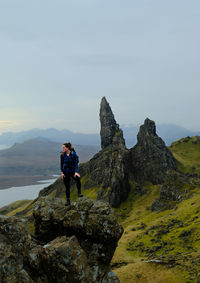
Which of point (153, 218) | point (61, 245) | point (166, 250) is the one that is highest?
point (61, 245)

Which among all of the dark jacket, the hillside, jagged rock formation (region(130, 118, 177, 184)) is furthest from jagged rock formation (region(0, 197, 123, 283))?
jagged rock formation (region(130, 118, 177, 184))

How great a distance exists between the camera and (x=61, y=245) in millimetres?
21859

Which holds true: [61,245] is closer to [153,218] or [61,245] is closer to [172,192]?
[153,218]

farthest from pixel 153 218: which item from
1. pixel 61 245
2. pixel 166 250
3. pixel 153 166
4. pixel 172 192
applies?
pixel 61 245

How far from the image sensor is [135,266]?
167 feet

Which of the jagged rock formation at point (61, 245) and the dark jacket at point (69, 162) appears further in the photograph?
the dark jacket at point (69, 162)

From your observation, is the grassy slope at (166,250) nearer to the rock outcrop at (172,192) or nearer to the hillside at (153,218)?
the hillside at (153,218)

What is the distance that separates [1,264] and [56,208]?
1001 centimetres

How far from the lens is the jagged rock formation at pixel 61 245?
62.7ft

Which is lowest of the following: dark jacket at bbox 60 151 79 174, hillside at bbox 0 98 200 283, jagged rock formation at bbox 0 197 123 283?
hillside at bbox 0 98 200 283

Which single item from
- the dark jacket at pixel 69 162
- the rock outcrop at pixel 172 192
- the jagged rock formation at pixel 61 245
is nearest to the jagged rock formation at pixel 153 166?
the rock outcrop at pixel 172 192

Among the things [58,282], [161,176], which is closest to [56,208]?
[58,282]

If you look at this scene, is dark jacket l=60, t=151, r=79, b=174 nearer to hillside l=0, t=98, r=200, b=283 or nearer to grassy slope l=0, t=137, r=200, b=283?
hillside l=0, t=98, r=200, b=283

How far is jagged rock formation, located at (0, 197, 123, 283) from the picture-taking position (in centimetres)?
1911
